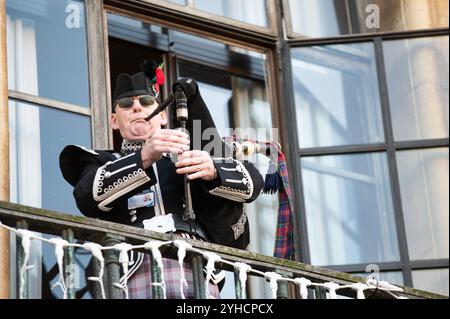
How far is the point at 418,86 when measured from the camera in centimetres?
824

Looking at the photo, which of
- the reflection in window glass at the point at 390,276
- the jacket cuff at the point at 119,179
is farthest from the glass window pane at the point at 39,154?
the reflection in window glass at the point at 390,276

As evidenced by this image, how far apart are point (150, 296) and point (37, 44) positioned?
1.57 m

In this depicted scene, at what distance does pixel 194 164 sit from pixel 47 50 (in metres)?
1.43

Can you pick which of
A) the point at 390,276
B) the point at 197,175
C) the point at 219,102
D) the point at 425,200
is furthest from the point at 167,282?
the point at 425,200

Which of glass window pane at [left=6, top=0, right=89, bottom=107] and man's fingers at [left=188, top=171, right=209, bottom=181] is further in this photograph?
glass window pane at [left=6, top=0, right=89, bottom=107]

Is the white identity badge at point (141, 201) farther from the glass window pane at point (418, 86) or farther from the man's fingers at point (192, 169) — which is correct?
the glass window pane at point (418, 86)

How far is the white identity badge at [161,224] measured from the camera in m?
6.28

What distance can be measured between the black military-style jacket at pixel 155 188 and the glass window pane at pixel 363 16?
182cm

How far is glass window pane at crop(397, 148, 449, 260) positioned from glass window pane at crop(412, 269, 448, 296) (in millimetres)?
66

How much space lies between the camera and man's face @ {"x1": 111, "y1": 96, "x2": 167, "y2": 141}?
21.8 ft

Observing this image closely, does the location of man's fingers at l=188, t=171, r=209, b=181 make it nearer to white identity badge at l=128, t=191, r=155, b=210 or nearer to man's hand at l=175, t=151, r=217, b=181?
man's hand at l=175, t=151, r=217, b=181

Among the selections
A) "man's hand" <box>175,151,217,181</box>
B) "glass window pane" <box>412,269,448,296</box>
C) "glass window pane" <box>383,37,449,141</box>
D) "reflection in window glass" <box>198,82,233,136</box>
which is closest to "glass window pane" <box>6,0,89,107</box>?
"reflection in window glass" <box>198,82,233,136</box>

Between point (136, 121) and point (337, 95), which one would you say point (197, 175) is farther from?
point (337, 95)
